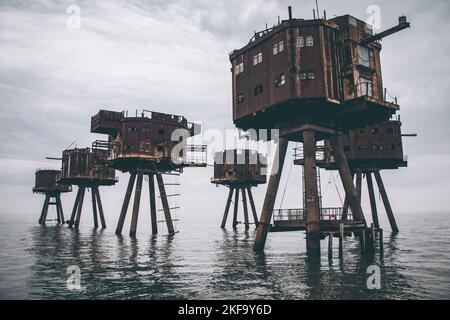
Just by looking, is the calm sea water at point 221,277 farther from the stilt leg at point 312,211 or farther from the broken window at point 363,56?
the broken window at point 363,56

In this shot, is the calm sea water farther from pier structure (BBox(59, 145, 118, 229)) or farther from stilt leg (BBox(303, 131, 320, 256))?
pier structure (BBox(59, 145, 118, 229))

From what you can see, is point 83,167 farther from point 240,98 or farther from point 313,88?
point 313,88

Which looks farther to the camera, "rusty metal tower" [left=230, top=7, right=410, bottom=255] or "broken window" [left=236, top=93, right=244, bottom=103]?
"broken window" [left=236, top=93, right=244, bottom=103]

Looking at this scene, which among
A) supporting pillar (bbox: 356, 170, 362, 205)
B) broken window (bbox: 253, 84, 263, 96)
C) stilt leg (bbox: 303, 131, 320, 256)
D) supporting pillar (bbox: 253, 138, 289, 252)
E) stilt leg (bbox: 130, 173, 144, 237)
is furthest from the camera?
supporting pillar (bbox: 356, 170, 362, 205)

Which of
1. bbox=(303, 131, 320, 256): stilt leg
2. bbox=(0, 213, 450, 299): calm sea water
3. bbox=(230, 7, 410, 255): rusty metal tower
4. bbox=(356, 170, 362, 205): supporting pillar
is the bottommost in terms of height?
bbox=(0, 213, 450, 299): calm sea water

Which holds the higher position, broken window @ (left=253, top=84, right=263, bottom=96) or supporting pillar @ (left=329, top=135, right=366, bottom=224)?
broken window @ (left=253, top=84, right=263, bottom=96)

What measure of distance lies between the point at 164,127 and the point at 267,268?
84.0ft

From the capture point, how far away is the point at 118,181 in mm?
58938

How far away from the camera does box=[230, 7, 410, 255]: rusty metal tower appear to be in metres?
23.5

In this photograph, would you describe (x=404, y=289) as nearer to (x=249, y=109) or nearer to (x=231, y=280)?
(x=231, y=280)

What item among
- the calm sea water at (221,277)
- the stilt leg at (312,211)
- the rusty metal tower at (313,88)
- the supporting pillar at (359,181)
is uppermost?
the rusty metal tower at (313,88)

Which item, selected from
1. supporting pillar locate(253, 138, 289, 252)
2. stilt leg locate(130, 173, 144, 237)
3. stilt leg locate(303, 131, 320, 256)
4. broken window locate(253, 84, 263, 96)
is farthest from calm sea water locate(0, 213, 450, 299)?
stilt leg locate(130, 173, 144, 237)

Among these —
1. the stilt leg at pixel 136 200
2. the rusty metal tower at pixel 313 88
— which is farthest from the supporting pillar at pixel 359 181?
the stilt leg at pixel 136 200

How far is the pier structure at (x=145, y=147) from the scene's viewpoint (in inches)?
1604
